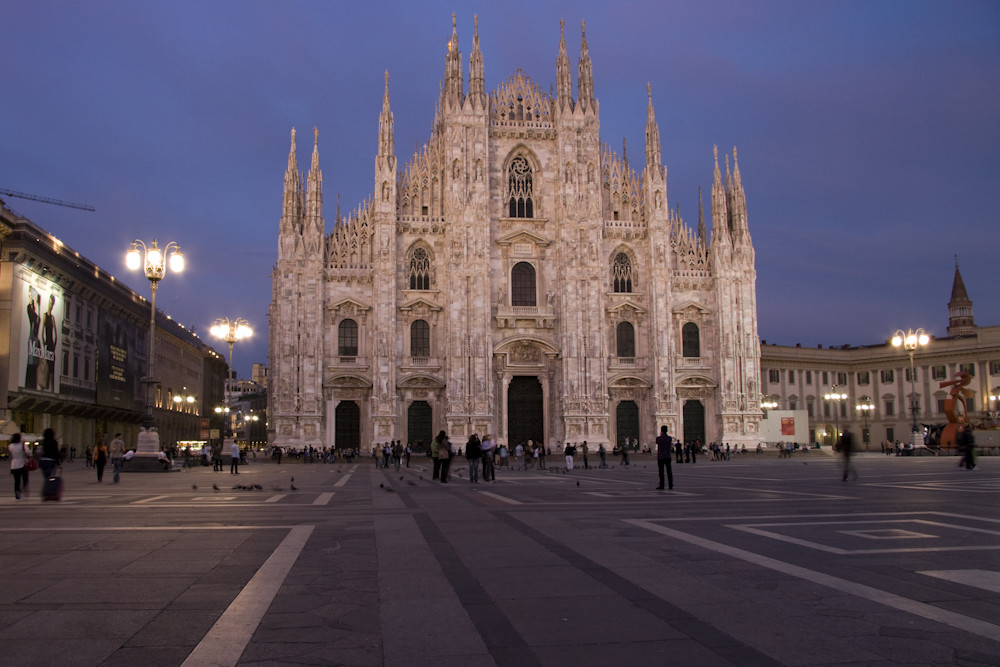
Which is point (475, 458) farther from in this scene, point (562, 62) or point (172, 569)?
point (562, 62)

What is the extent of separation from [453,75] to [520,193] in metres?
8.41

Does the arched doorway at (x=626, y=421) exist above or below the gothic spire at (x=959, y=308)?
below

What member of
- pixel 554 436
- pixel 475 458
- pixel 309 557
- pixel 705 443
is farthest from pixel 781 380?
pixel 309 557

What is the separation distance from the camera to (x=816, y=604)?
5.93 metres

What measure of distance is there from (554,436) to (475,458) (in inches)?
1184

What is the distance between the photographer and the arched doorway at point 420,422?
5169 centimetres

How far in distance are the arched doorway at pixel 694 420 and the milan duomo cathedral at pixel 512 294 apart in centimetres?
9

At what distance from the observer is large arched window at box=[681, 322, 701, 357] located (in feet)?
181

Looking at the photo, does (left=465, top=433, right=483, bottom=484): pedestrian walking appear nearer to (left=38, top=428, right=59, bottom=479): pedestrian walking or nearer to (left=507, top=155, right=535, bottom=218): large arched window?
(left=38, top=428, right=59, bottom=479): pedestrian walking

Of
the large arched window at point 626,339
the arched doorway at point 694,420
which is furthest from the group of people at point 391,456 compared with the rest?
the arched doorway at point 694,420

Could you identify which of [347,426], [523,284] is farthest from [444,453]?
[523,284]

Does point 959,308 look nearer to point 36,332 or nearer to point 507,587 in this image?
point 36,332

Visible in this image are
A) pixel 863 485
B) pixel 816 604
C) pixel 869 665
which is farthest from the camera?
pixel 863 485

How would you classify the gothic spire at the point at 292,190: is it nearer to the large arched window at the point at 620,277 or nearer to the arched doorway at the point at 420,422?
the arched doorway at the point at 420,422
